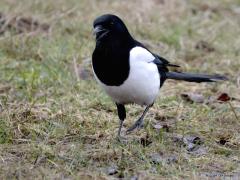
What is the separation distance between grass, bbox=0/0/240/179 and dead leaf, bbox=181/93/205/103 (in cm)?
8

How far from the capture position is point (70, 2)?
7.86m

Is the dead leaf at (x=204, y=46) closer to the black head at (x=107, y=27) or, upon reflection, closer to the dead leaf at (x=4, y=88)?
the dead leaf at (x=4, y=88)

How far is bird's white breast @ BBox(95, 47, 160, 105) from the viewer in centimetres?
446

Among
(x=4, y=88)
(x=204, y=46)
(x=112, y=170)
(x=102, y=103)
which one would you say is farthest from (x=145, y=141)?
(x=204, y=46)

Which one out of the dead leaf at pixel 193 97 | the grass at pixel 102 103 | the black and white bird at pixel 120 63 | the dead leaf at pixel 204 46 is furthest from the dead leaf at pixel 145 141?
the dead leaf at pixel 204 46

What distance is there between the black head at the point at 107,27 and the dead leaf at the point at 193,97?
1280mm

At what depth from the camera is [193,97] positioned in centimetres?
570

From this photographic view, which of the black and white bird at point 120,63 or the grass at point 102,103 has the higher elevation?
the black and white bird at point 120,63

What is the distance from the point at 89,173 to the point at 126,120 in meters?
1.41

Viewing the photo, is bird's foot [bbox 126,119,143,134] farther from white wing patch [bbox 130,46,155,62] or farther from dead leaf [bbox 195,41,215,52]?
dead leaf [bbox 195,41,215,52]

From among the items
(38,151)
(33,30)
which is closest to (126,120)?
(38,151)

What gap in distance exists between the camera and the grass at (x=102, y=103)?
4.06 meters

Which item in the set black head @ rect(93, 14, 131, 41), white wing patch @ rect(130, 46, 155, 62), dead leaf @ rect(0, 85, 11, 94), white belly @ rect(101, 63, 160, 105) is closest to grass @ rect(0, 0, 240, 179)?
dead leaf @ rect(0, 85, 11, 94)

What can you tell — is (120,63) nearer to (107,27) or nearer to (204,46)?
(107,27)
